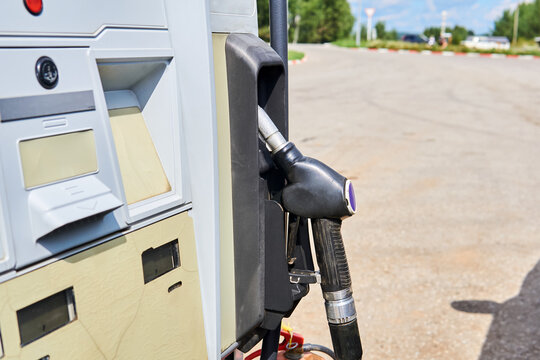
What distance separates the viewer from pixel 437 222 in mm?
5984

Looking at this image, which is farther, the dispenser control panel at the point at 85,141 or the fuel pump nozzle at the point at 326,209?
the fuel pump nozzle at the point at 326,209

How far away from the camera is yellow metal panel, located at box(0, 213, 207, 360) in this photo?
4.09 feet

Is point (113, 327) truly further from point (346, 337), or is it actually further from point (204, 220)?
point (346, 337)

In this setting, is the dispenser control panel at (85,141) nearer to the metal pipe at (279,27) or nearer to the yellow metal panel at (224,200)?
the yellow metal panel at (224,200)

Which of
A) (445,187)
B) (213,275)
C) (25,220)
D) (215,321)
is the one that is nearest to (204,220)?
(213,275)

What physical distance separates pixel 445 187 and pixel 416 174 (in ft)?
2.04

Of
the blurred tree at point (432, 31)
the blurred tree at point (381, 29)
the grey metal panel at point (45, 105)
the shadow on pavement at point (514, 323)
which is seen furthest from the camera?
the blurred tree at point (381, 29)

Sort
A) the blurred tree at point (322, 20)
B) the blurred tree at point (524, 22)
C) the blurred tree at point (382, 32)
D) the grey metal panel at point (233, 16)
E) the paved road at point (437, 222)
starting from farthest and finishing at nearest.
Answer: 1. the blurred tree at point (382, 32)
2. the blurred tree at point (524, 22)
3. the blurred tree at point (322, 20)
4. the paved road at point (437, 222)
5. the grey metal panel at point (233, 16)

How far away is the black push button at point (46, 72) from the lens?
125 cm

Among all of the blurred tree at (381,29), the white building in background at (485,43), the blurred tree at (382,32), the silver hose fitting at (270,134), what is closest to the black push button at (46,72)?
the silver hose fitting at (270,134)

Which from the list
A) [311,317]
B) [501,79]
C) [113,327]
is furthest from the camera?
[501,79]

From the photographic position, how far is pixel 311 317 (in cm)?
413

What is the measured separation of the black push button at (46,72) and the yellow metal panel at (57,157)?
0.11m

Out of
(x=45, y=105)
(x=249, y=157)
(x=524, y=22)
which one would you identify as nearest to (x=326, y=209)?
(x=249, y=157)
